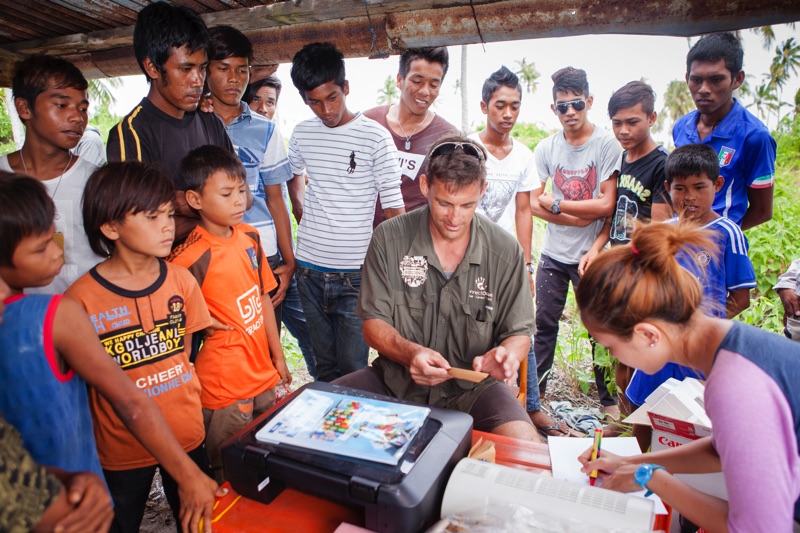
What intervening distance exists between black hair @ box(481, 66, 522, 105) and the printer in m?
2.69

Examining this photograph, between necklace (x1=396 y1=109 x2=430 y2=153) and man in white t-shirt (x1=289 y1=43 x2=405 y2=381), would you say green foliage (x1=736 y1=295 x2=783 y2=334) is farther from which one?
man in white t-shirt (x1=289 y1=43 x2=405 y2=381)

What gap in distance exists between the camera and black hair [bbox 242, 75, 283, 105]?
143 inches

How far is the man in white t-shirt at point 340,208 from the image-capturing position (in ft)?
9.51

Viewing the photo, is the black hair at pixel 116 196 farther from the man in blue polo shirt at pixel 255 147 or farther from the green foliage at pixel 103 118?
the green foliage at pixel 103 118

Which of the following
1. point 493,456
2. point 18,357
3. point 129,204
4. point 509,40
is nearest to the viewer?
point 18,357

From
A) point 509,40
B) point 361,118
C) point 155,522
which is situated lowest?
point 155,522

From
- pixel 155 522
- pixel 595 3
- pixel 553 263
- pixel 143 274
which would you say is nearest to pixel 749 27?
pixel 595 3

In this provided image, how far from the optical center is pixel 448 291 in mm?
2152

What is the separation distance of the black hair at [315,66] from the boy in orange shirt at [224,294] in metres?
0.83

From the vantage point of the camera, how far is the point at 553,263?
3.66m

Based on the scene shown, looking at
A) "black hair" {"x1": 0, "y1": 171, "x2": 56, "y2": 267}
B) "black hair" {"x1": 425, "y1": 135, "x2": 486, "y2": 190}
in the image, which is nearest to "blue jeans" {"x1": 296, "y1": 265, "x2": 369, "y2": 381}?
"black hair" {"x1": 425, "y1": 135, "x2": 486, "y2": 190}

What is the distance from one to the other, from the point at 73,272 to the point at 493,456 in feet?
5.95

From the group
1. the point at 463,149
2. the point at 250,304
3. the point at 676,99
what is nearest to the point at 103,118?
the point at 250,304

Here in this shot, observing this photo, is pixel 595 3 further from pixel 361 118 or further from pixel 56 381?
pixel 56 381
